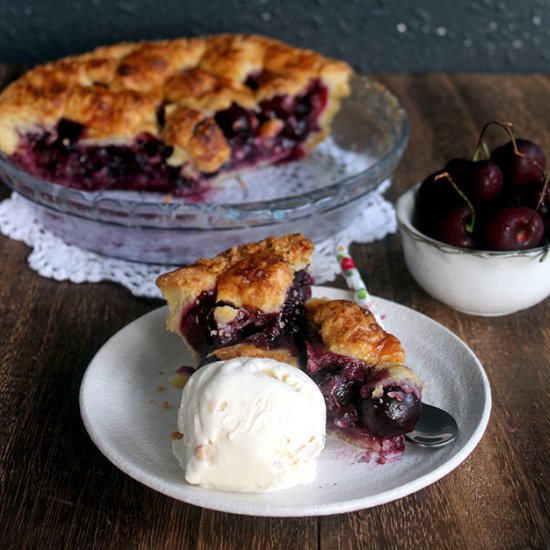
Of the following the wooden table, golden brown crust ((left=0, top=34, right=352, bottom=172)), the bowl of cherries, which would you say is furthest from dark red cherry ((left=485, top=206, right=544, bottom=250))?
golden brown crust ((left=0, top=34, right=352, bottom=172))

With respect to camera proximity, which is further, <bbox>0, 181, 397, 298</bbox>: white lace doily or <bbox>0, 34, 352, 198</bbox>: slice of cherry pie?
<bbox>0, 34, 352, 198</bbox>: slice of cherry pie

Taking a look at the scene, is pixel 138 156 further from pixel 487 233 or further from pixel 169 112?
pixel 487 233

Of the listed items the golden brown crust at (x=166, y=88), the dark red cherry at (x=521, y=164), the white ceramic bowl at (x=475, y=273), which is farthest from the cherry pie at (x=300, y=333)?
the golden brown crust at (x=166, y=88)

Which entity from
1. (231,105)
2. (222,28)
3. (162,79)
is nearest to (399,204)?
(231,105)

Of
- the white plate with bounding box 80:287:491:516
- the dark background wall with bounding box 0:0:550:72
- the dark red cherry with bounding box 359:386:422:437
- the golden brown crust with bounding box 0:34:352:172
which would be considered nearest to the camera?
the white plate with bounding box 80:287:491:516

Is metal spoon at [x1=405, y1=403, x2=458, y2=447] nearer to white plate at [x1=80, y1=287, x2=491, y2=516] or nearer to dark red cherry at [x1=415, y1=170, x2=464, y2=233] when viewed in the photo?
white plate at [x1=80, y1=287, x2=491, y2=516]

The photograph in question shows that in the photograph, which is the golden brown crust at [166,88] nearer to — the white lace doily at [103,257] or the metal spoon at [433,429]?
the white lace doily at [103,257]
